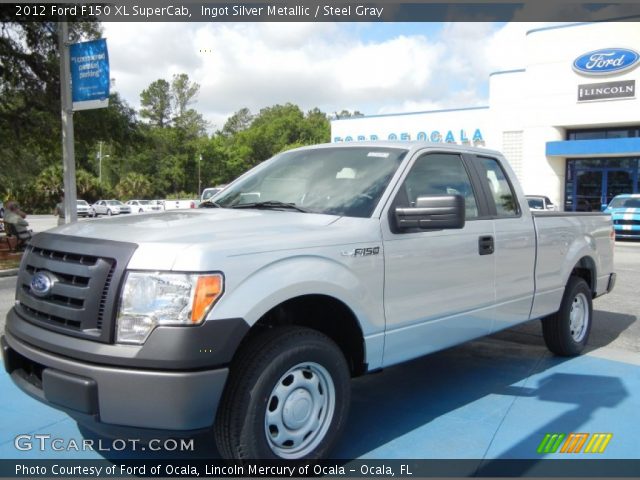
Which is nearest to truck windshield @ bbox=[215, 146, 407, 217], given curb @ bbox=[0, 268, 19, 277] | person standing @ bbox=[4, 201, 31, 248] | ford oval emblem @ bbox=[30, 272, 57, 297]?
ford oval emblem @ bbox=[30, 272, 57, 297]

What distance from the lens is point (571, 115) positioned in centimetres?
2820

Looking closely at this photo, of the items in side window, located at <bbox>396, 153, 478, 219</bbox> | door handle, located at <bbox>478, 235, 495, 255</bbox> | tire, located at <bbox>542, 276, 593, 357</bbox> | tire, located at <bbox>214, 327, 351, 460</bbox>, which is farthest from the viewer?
tire, located at <bbox>542, 276, 593, 357</bbox>

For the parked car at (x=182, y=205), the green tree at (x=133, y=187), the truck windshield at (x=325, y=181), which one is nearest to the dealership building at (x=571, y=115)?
the parked car at (x=182, y=205)

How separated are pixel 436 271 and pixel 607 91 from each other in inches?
1073

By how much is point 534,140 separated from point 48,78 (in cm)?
2271

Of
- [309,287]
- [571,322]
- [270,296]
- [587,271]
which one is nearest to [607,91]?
[587,271]

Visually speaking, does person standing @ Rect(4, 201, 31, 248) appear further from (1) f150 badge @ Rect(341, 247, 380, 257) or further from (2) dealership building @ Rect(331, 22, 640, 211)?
(2) dealership building @ Rect(331, 22, 640, 211)

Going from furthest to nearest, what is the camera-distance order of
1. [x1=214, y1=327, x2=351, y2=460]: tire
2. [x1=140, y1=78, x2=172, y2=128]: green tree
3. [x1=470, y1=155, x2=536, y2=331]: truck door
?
[x1=140, y1=78, x2=172, y2=128]: green tree, [x1=470, y1=155, x2=536, y2=331]: truck door, [x1=214, y1=327, x2=351, y2=460]: tire

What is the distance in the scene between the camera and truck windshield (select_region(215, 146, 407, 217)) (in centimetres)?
380

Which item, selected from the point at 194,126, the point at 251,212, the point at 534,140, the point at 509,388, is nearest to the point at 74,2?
the point at 251,212

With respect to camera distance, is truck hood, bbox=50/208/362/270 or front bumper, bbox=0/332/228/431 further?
truck hood, bbox=50/208/362/270

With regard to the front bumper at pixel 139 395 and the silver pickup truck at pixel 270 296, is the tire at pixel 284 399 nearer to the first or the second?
the silver pickup truck at pixel 270 296

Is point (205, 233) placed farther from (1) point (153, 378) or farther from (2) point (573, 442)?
(2) point (573, 442)

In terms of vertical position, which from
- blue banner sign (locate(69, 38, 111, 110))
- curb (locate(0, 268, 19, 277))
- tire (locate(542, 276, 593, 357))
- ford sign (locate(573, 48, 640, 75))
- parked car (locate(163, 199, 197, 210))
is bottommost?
curb (locate(0, 268, 19, 277))
